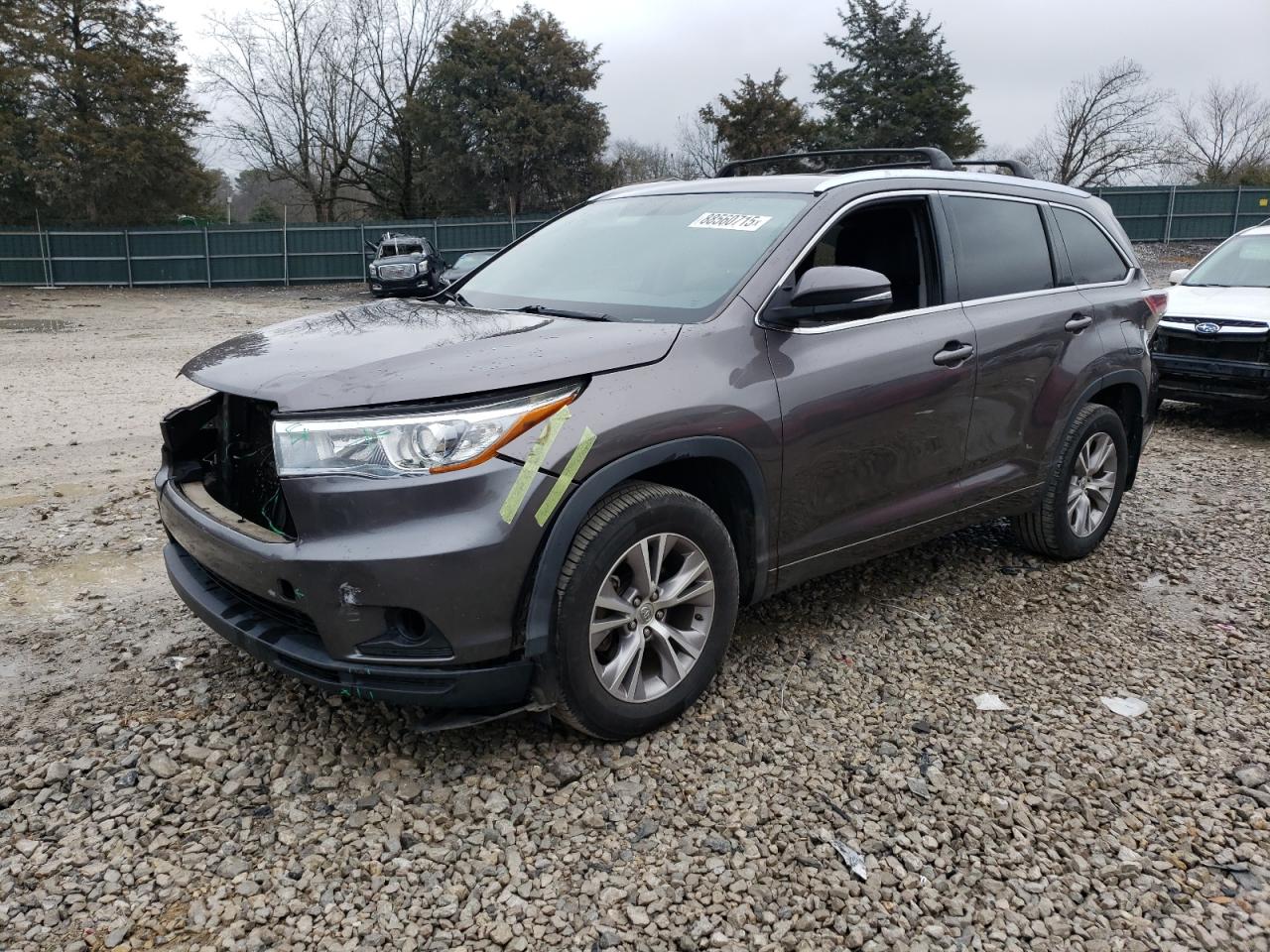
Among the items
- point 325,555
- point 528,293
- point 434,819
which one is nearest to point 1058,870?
point 434,819

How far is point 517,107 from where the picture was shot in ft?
117

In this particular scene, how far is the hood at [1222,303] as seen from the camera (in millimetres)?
7910

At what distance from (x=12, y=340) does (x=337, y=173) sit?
28350mm

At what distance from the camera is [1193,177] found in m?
44.6

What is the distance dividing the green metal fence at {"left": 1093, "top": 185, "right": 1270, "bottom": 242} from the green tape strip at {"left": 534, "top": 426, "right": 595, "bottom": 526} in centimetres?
3454

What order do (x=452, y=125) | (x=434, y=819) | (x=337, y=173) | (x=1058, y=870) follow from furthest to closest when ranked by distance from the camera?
(x=337, y=173) < (x=452, y=125) < (x=434, y=819) < (x=1058, y=870)

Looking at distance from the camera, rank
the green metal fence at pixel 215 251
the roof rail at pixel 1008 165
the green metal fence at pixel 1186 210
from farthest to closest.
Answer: the green metal fence at pixel 1186 210
the green metal fence at pixel 215 251
the roof rail at pixel 1008 165

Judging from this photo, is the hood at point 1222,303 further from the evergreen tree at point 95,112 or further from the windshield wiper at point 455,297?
the evergreen tree at point 95,112

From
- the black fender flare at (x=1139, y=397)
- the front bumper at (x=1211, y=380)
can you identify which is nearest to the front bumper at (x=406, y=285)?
the front bumper at (x=1211, y=380)

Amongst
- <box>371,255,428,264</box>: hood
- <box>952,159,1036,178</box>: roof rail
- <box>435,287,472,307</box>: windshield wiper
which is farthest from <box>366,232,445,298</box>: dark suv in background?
<box>435,287,472,307</box>: windshield wiper

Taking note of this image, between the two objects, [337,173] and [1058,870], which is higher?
[337,173]

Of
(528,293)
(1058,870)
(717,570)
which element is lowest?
(1058,870)

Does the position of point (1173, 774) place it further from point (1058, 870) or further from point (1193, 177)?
point (1193, 177)

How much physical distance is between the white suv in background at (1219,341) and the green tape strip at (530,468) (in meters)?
6.86
